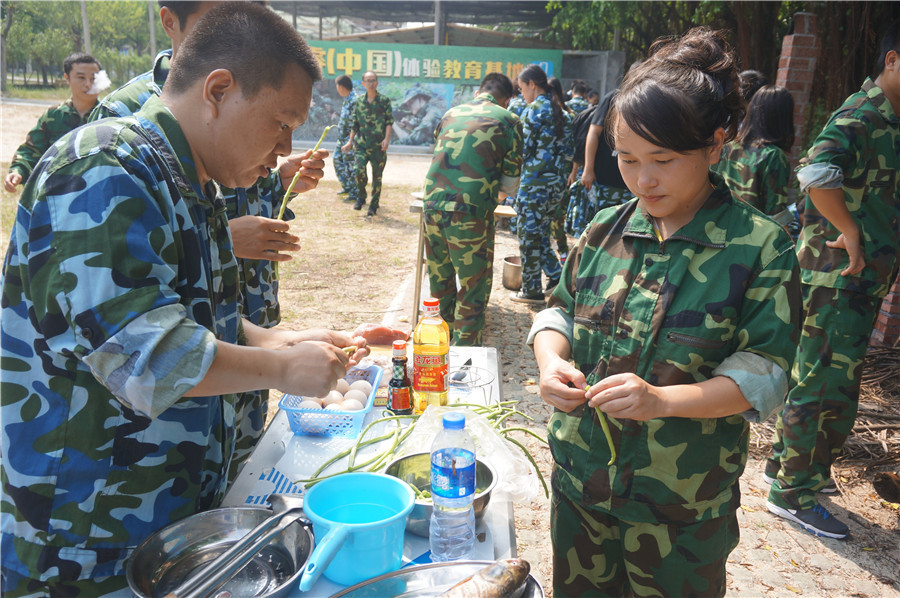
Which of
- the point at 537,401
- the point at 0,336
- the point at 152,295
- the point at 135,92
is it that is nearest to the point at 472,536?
the point at 152,295

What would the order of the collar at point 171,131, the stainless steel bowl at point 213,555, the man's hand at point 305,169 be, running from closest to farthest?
the stainless steel bowl at point 213,555, the collar at point 171,131, the man's hand at point 305,169

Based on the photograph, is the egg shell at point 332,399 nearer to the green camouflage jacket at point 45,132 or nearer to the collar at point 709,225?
the collar at point 709,225

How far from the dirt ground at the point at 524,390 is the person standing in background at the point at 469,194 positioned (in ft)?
2.57

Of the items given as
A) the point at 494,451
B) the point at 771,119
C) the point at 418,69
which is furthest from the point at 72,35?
the point at 494,451

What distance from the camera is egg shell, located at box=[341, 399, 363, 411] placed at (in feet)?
6.88

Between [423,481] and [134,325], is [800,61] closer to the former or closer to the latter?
[423,481]

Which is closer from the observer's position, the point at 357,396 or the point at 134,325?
the point at 134,325

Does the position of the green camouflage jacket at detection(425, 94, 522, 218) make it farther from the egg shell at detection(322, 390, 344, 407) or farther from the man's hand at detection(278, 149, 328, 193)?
the egg shell at detection(322, 390, 344, 407)

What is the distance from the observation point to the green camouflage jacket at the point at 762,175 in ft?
13.0

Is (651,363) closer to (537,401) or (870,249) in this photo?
(870,249)

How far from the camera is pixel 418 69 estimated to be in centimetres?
2097

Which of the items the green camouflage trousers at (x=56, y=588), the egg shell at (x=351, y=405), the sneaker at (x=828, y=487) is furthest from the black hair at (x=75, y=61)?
the sneaker at (x=828, y=487)

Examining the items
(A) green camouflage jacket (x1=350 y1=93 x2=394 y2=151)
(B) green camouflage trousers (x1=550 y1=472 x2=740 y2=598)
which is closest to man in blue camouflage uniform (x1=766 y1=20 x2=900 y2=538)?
(B) green camouflage trousers (x1=550 y1=472 x2=740 y2=598)

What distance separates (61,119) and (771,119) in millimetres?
5811
